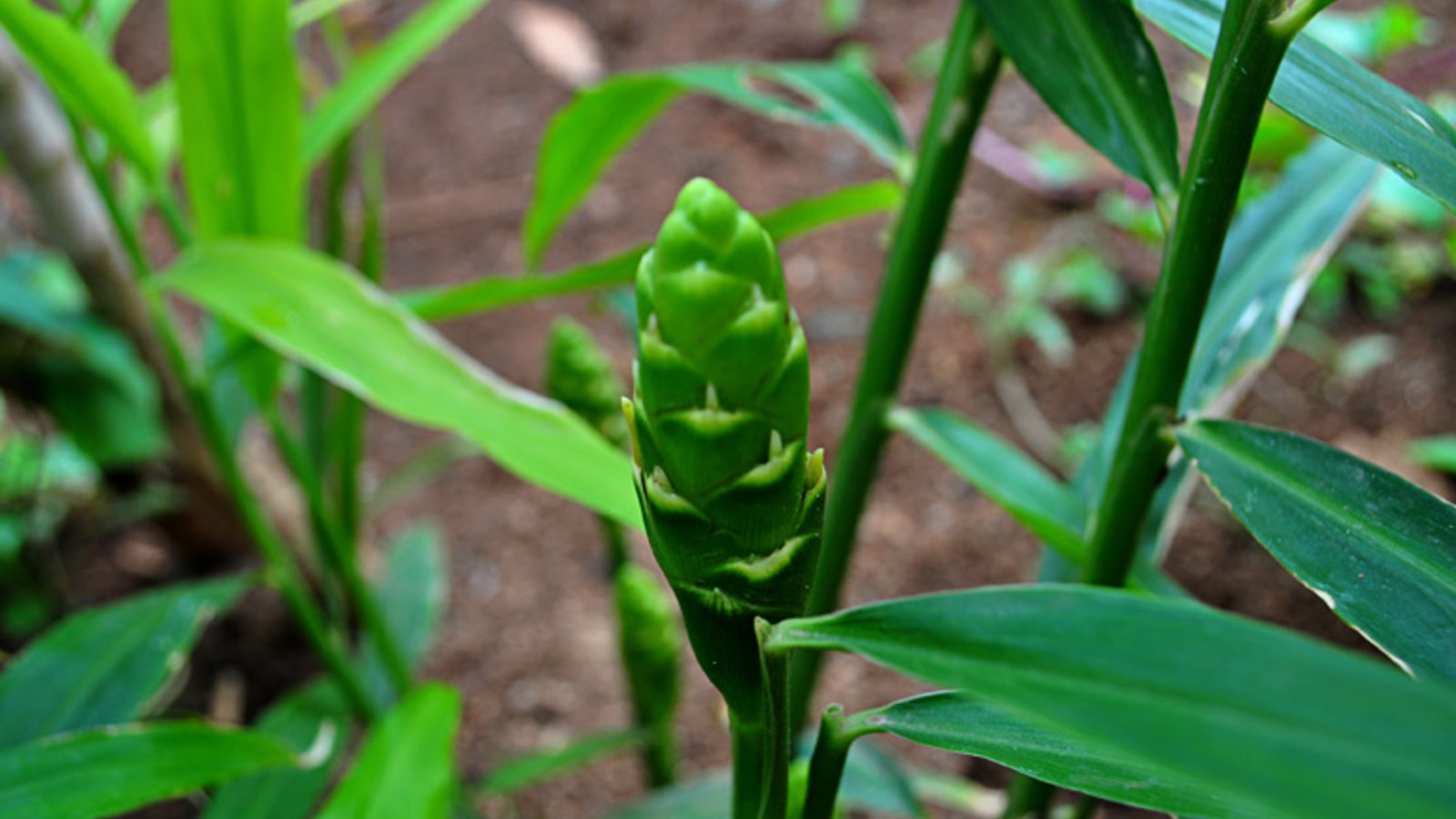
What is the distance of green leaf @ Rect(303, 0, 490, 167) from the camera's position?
773 mm

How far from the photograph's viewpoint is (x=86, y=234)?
2.76 ft

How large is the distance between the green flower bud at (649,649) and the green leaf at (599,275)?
23cm

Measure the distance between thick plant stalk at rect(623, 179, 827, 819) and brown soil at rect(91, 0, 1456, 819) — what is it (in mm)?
730

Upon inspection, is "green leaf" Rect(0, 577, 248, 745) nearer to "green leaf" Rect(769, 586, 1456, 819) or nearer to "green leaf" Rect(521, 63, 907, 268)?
"green leaf" Rect(521, 63, 907, 268)

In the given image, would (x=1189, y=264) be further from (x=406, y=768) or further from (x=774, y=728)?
(x=406, y=768)

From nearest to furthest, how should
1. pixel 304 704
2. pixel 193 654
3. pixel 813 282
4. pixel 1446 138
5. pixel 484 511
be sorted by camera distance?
pixel 1446 138 < pixel 304 704 < pixel 193 654 < pixel 484 511 < pixel 813 282

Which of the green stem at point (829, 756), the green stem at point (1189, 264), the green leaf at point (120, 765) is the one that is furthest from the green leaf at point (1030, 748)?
Result: the green leaf at point (120, 765)

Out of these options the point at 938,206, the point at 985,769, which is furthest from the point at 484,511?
the point at 938,206

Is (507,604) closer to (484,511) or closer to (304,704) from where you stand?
(484,511)

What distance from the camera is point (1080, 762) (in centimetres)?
36

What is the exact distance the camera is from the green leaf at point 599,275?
0.63 metres

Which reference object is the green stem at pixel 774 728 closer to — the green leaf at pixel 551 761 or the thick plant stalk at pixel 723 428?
the thick plant stalk at pixel 723 428

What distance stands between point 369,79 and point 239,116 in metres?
0.16

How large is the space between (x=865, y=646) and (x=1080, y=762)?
0.34ft
